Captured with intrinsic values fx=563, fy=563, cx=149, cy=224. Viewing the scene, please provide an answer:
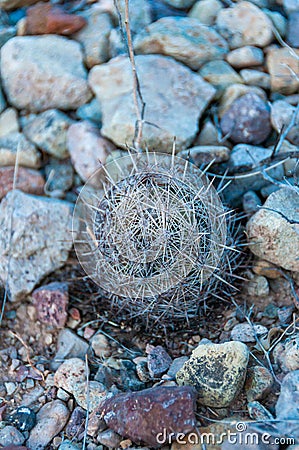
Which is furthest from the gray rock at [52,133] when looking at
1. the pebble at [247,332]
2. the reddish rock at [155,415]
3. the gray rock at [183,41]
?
the reddish rock at [155,415]

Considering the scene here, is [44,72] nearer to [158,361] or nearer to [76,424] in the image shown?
[158,361]

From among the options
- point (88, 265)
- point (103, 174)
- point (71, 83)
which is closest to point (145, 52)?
point (71, 83)

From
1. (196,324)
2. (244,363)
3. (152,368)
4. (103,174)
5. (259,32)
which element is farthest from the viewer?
(259,32)

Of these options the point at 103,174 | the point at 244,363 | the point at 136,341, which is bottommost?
the point at 136,341

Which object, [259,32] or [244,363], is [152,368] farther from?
[259,32]

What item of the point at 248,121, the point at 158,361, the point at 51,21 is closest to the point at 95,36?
the point at 51,21

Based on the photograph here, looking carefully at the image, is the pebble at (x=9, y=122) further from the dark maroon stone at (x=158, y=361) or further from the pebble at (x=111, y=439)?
the pebble at (x=111, y=439)
